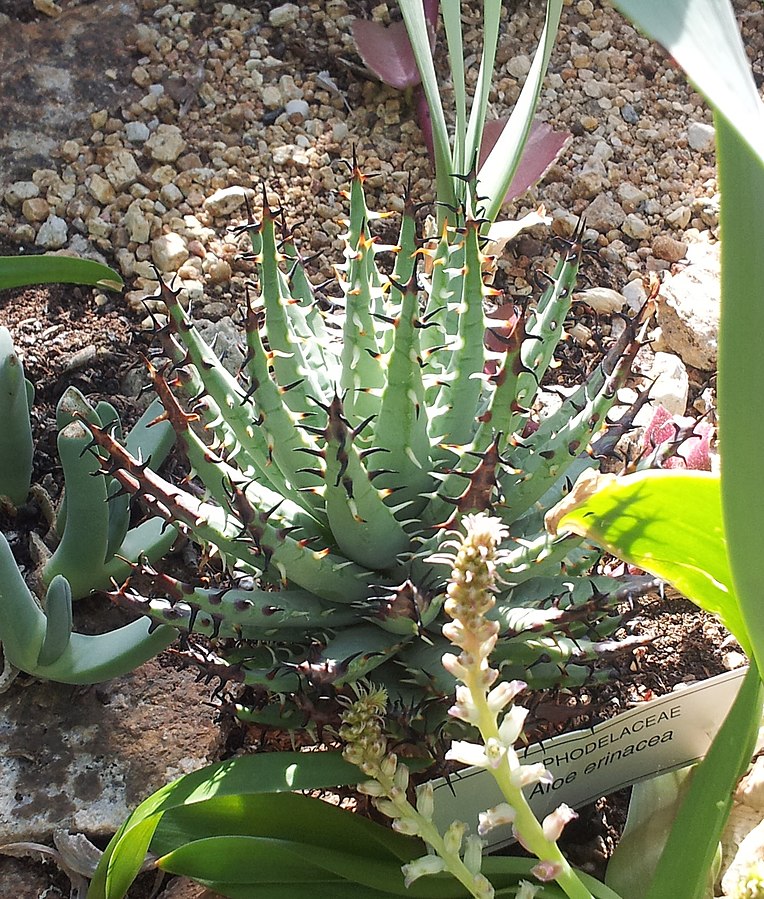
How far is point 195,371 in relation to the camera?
710 mm

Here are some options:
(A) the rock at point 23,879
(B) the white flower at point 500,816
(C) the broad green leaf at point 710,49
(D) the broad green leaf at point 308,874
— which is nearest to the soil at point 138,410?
(A) the rock at point 23,879

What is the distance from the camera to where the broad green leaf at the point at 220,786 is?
613 millimetres

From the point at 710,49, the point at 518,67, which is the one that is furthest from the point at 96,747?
the point at 518,67

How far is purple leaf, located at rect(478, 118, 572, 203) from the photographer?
123 centimetres

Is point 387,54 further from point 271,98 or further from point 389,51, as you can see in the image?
point 271,98

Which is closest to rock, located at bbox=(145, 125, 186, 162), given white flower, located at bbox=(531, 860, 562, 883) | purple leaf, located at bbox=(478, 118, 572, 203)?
purple leaf, located at bbox=(478, 118, 572, 203)

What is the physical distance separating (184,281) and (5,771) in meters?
0.68

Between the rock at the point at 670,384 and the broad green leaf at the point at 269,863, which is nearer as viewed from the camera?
the broad green leaf at the point at 269,863

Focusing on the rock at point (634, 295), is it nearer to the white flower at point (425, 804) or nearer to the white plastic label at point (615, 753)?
the white plastic label at point (615, 753)

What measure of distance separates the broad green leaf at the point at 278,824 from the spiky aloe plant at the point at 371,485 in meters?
0.06

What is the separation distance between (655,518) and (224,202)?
40.3 inches

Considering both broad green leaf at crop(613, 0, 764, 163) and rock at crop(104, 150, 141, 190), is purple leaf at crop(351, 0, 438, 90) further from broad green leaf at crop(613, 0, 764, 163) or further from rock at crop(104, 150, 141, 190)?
broad green leaf at crop(613, 0, 764, 163)

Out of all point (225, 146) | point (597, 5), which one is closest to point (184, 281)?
point (225, 146)

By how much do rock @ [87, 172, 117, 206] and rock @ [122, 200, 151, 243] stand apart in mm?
48
